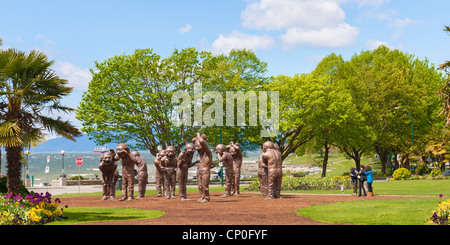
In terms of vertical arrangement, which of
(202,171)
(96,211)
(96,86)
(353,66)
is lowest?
(96,211)

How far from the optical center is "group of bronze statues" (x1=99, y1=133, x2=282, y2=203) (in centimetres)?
1870

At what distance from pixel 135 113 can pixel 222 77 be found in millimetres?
9494

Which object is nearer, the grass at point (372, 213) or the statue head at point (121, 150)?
the grass at point (372, 213)

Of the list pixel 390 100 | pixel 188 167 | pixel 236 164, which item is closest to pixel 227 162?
pixel 236 164

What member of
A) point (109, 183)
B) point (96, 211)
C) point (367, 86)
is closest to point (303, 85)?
point (367, 86)

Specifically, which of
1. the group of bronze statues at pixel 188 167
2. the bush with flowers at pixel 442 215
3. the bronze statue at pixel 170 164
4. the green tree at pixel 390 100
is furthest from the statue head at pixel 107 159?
the green tree at pixel 390 100

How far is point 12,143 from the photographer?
44.2 feet

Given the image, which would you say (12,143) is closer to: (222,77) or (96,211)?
(96,211)

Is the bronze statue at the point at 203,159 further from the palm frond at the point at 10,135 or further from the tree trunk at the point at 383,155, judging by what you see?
the tree trunk at the point at 383,155

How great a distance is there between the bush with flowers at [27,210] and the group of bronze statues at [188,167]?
6.52 meters

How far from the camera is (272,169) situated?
19719 millimetres

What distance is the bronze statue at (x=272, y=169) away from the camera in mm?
19719

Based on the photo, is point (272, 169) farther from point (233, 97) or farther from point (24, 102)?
point (233, 97)

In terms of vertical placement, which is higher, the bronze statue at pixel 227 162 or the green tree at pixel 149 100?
the green tree at pixel 149 100
